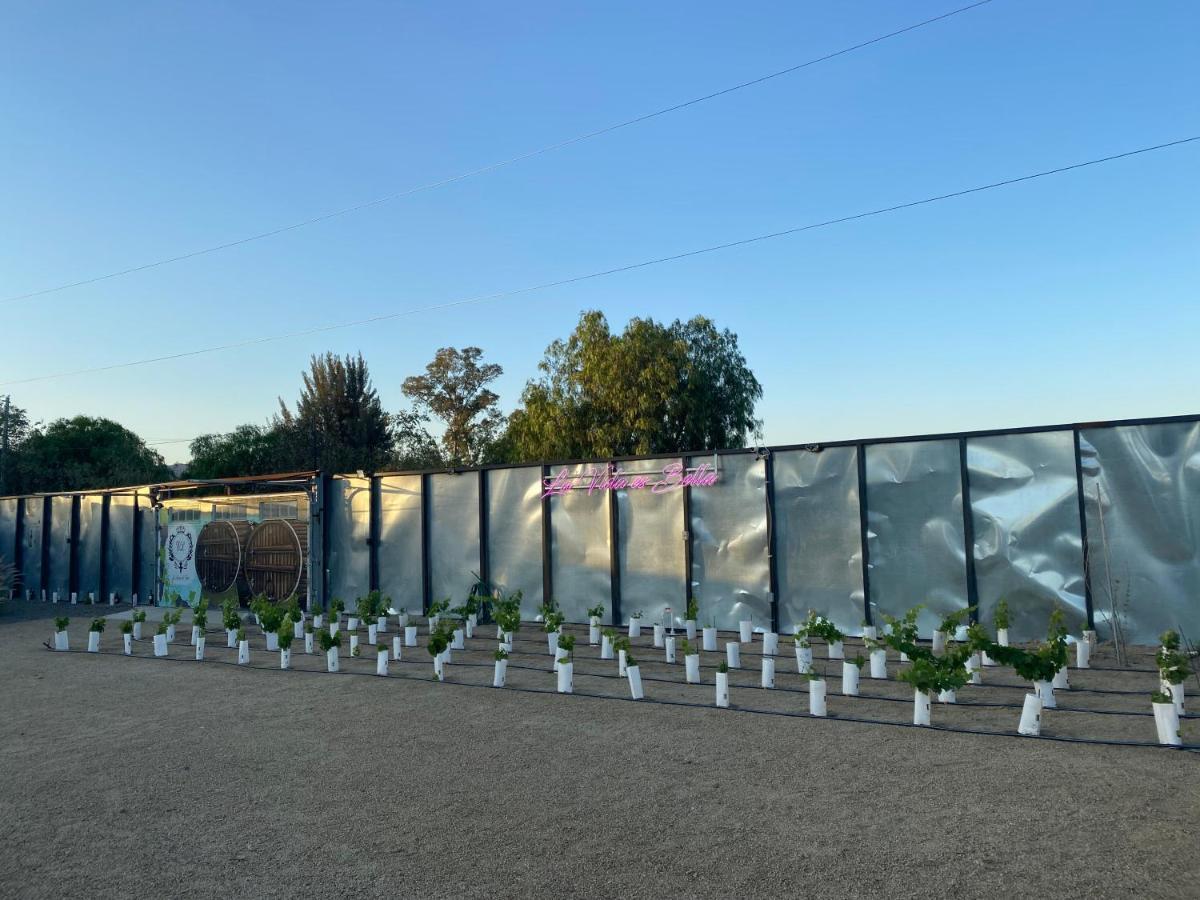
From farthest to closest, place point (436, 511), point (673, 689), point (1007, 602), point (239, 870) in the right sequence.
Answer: point (436, 511) < point (1007, 602) < point (673, 689) < point (239, 870)

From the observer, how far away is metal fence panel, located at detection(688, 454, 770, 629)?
47.5 feet

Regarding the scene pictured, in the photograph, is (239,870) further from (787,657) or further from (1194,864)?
(787,657)

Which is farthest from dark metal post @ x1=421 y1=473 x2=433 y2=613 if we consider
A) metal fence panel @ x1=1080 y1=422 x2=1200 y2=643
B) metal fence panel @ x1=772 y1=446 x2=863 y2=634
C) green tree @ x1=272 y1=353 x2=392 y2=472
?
green tree @ x1=272 y1=353 x2=392 y2=472

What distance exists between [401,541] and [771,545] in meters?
8.54

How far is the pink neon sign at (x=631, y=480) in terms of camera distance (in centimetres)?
1520

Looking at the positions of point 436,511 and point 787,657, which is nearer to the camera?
point 787,657

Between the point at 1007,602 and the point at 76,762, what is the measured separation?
11.4 m

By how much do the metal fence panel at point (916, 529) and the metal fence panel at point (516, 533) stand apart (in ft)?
21.4

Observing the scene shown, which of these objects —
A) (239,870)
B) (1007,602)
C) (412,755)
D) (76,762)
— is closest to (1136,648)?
(1007,602)

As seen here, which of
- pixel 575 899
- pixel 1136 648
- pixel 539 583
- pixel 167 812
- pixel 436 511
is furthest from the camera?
pixel 436 511

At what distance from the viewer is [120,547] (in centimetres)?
2425

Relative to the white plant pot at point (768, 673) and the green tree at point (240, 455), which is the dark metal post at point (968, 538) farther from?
the green tree at point (240, 455)

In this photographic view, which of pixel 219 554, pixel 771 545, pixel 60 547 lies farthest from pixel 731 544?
pixel 60 547

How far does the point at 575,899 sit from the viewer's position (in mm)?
4562
